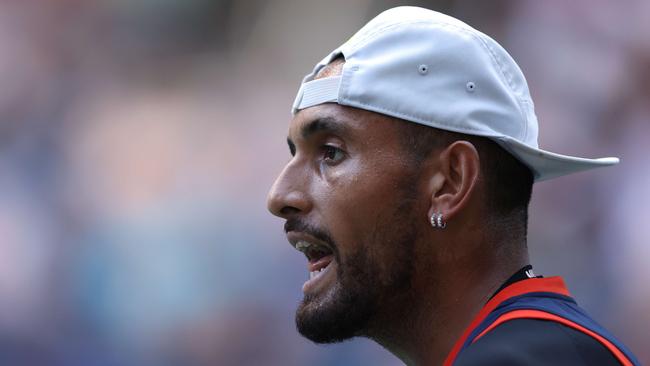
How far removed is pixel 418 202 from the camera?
2082 mm

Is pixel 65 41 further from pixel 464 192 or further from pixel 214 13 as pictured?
pixel 464 192

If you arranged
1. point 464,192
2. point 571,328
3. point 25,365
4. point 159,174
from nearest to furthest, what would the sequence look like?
point 571,328 → point 464,192 → point 25,365 → point 159,174

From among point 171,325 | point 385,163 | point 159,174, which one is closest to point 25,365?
point 171,325

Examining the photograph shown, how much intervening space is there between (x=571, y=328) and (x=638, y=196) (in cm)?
362

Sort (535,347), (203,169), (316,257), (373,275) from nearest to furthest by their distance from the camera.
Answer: (535,347)
(373,275)
(316,257)
(203,169)

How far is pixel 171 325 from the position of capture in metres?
4.96

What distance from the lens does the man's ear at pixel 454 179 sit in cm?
207

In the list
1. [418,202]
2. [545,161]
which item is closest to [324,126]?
[418,202]

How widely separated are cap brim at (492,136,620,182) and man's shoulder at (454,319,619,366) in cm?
46

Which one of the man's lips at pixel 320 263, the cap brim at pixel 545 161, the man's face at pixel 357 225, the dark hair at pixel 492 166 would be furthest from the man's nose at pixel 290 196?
the cap brim at pixel 545 161

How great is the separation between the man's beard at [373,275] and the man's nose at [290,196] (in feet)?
0.48

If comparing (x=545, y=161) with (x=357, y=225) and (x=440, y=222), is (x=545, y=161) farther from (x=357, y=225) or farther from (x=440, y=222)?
(x=357, y=225)

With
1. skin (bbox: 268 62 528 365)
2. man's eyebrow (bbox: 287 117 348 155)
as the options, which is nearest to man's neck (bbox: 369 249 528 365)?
skin (bbox: 268 62 528 365)

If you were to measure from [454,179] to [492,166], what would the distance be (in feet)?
0.31
